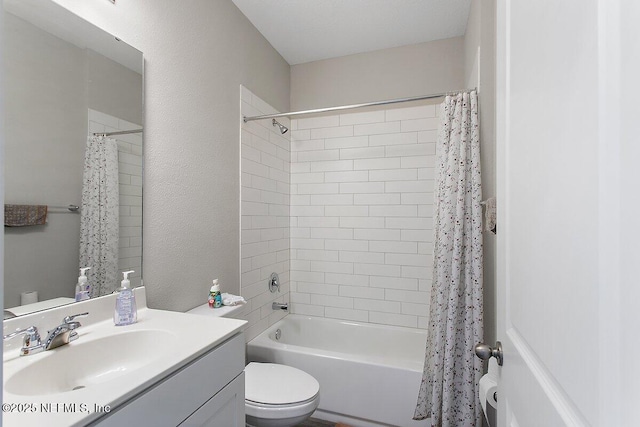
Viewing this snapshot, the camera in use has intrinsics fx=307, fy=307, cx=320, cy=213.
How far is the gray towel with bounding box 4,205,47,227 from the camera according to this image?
96 cm

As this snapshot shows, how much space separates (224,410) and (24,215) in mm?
929

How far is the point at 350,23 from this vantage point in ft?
7.20

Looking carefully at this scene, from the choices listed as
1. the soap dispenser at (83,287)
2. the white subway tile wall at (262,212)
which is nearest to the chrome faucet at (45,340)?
the soap dispenser at (83,287)

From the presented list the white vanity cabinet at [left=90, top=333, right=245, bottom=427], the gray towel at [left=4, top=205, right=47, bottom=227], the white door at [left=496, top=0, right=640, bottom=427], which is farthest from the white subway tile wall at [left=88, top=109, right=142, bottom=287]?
the white door at [left=496, top=0, right=640, bottom=427]

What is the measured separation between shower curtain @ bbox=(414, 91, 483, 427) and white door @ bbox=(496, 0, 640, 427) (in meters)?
0.87

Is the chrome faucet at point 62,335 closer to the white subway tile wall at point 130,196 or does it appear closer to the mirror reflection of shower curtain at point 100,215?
the mirror reflection of shower curtain at point 100,215

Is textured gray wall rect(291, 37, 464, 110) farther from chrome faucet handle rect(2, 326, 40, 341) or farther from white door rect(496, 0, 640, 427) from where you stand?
chrome faucet handle rect(2, 326, 40, 341)

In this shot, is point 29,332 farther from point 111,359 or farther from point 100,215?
point 100,215

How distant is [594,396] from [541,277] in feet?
0.75

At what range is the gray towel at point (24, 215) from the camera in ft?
3.15

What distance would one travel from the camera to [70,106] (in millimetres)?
1117

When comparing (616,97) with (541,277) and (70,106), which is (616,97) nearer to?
(541,277)

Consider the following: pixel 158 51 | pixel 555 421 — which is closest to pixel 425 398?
pixel 555 421

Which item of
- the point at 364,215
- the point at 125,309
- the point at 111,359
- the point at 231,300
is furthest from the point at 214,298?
the point at 364,215
